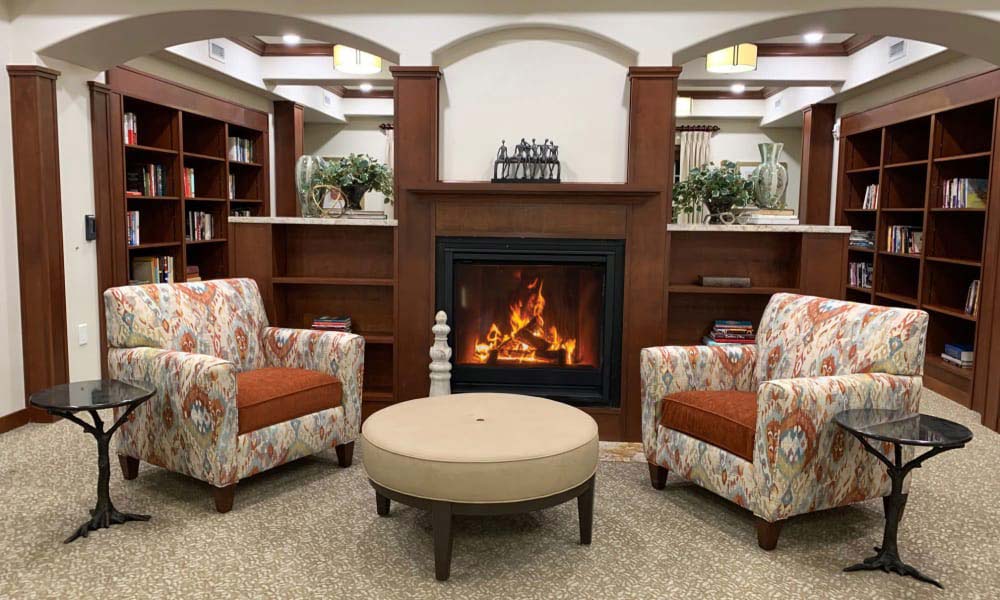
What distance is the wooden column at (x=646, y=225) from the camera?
4078mm

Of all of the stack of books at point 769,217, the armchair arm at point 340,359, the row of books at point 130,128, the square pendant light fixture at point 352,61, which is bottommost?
the armchair arm at point 340,359

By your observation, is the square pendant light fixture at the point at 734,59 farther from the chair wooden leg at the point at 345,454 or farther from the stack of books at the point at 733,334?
the chair wooden leg at the point at 345,454

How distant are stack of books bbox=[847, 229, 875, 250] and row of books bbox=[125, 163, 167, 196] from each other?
19.8ft

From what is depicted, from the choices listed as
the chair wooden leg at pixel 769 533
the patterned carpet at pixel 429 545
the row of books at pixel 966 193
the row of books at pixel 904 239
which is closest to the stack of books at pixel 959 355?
the row of books at pixel 904 239

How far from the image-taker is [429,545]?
2.85 meters

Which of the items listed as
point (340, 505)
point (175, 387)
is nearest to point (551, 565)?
point (340, 505)

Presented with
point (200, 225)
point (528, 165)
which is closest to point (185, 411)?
point (528, 165)

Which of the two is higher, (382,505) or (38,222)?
(38,222)

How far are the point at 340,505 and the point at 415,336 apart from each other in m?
1.30

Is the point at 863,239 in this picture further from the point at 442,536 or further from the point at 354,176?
the point at 442,536

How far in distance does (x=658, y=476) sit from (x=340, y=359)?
5.33ft

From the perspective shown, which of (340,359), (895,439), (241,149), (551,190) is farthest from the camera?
(241,149)

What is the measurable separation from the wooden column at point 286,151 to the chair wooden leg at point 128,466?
4562 mm

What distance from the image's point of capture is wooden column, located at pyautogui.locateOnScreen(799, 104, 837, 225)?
7.25 m
